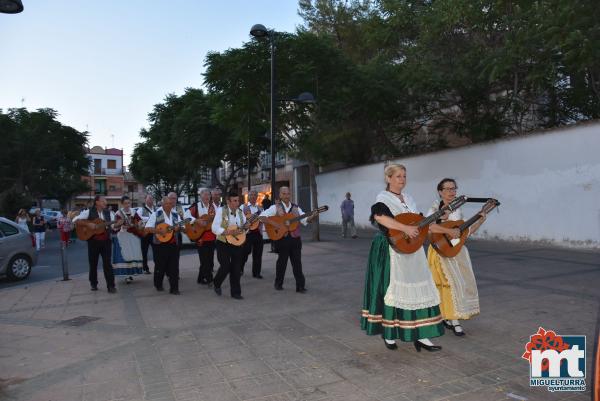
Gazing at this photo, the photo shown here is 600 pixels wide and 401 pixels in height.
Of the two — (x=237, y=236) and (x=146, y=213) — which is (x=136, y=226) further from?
(x=237, y=236)

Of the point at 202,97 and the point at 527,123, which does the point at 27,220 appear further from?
the point at 527,123

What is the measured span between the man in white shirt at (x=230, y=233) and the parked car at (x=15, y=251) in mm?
6088

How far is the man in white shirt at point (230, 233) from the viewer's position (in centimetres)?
746

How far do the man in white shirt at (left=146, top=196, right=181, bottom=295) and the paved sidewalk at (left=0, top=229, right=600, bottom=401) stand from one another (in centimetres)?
25

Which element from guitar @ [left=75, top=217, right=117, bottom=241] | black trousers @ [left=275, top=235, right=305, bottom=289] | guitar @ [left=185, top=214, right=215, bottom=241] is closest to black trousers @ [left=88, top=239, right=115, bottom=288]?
guitar @ [left=75, top=217, right=117, bottom=241]

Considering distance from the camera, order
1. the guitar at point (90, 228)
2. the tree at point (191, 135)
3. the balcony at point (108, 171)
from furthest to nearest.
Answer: the balcony at point (108, 171) < the tree at point (191, 135) < the guitar at point (90, 228)

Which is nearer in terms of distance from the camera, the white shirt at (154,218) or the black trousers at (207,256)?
the white shirt at (154,218)

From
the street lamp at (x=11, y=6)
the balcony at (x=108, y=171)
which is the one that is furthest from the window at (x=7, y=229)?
the balcony at (x=108, y=171)

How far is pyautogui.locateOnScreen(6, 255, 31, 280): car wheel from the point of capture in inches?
424

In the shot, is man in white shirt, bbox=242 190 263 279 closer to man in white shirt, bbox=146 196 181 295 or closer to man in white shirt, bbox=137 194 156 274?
man in white shirt, bbox=146 196 181 295

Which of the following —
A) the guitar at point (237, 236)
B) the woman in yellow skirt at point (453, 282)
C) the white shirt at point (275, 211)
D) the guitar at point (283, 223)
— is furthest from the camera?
the white shirt at point (275, 211)

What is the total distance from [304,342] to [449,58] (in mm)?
13858

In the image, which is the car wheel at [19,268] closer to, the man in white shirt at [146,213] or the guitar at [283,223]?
the man in white shirt at [146,213]

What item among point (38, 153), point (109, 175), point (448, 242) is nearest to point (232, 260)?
point (448, 242)
